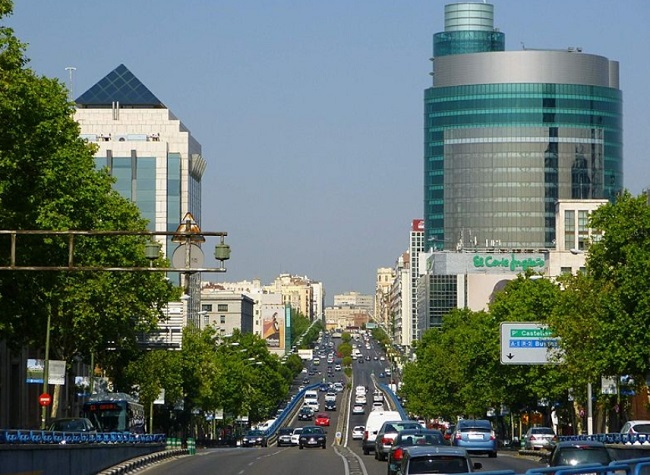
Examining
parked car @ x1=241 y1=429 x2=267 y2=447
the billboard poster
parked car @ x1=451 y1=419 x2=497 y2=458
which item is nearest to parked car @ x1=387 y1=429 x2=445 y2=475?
parked car @ x1=451 y1=419 x2=497 y2=458

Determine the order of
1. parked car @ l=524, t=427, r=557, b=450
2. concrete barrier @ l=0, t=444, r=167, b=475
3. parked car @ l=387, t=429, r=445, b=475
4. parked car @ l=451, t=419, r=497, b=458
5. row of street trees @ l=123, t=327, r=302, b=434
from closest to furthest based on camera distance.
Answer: concrete barrier @ l=0, t=444, r=167, b=475 → parked car @ l=387, t=429, r=445, b=475 → parked car @ l=451, t=419, r=497, b=458 → parked car @ l=524, t=427, r=557, b=450 → row of street trees @ l=123, t=327, r=302, b=434

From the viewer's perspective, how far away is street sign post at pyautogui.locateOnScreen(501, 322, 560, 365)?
79062 mm

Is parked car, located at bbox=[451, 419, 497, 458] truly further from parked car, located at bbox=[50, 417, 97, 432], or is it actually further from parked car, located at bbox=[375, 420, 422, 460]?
parked car, located at bbox=[50, 417, 97, 432]

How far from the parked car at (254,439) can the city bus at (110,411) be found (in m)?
44.3

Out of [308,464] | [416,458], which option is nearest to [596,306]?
[308,464]

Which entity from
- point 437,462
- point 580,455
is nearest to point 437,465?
point 437,462

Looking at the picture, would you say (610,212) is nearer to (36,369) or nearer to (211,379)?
(36,369)

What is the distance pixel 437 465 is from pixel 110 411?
169ft

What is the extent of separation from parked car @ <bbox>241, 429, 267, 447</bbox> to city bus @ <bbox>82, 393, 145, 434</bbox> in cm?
4433

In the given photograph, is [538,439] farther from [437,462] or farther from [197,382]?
[437,462]

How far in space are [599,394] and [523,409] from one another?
3125cm

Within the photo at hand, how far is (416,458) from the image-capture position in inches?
1093

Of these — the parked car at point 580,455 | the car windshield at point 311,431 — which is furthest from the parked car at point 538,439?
the parked car at point 580,455

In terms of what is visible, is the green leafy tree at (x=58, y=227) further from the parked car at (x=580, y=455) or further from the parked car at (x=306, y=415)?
the parked car at (x=306, y=415)
